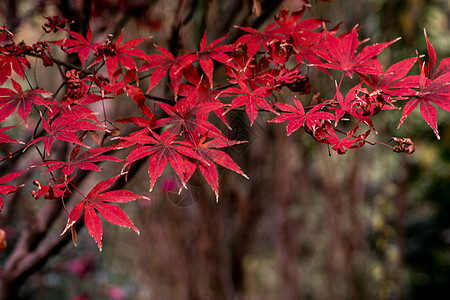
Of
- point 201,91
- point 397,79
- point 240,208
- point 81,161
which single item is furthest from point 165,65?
point 240,208

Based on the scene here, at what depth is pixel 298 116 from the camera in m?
0.51

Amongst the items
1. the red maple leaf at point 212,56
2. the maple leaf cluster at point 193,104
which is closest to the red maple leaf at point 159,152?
the maple leaf cluster at point 193,104

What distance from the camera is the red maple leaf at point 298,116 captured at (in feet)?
1.62

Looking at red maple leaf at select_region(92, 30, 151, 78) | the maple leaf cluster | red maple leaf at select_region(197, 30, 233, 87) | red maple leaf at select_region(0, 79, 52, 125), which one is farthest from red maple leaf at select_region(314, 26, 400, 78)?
red maple leaf at select_region(0, 79, 52, 125)

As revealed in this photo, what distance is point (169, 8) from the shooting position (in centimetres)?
119

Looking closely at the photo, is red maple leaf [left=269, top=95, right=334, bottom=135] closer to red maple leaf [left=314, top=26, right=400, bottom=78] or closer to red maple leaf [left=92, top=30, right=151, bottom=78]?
red maple leaf [left=314, top=26, right=400, bottom=78]

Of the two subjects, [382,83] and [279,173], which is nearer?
[382,83]

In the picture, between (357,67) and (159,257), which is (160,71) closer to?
(357,67)

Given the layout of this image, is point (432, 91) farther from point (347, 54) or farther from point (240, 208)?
point (240, 208)

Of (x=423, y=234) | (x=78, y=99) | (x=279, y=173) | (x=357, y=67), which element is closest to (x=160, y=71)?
(x=78, y=99)

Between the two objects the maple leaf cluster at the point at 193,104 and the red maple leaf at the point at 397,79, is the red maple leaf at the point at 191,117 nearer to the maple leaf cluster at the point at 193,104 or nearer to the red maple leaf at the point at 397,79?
the maple leaf cluster at the point at 193,104

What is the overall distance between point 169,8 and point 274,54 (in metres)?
0.78

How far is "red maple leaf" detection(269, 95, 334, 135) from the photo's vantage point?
49 centimetres

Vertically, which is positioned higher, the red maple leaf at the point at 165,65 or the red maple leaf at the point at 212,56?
the red maple leaf at the point at 165,65
